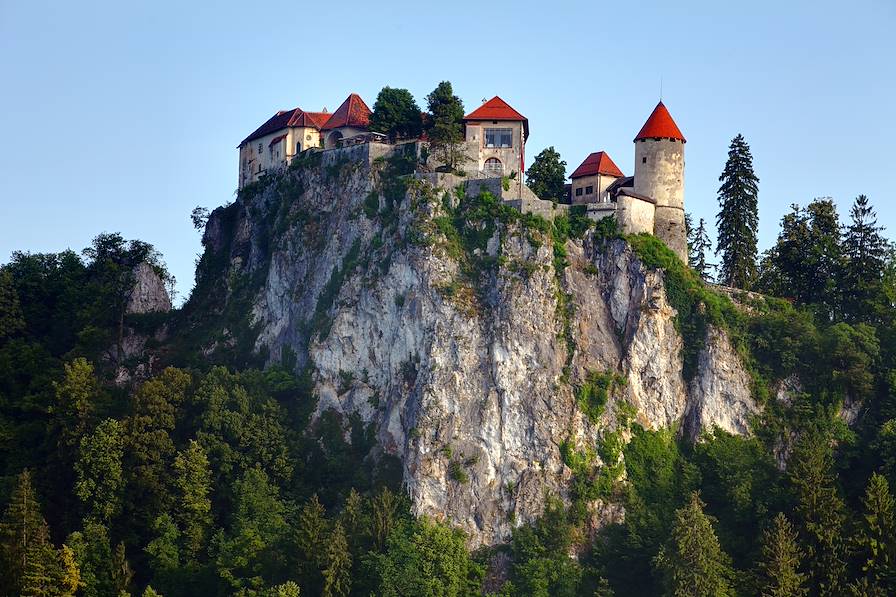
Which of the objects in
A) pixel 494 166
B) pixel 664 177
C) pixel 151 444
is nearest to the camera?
pixel 151 444

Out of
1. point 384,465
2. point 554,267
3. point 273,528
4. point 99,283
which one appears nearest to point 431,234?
point 554,267

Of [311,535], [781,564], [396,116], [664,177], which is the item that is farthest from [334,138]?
[781,564]

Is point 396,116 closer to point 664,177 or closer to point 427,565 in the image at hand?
point 664,177

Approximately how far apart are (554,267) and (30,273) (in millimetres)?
36281

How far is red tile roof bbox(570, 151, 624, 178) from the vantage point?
92.5m

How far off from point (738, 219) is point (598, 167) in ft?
31.6

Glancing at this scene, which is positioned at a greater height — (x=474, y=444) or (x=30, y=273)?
(x=30, y=273)

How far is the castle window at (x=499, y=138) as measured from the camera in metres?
93.1

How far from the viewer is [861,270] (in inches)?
3620

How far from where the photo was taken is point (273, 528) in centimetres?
8200

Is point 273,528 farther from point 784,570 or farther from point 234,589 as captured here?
point 784,570

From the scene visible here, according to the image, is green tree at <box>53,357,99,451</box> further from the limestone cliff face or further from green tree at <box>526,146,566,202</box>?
green tree at <box>526,146,566,202</box>

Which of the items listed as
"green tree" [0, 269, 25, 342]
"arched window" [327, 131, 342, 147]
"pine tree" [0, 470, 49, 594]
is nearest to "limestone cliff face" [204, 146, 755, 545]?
"arched window" [327, 131, 342, 147]

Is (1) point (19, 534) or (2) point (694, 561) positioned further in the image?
(1) point (19, 534)
